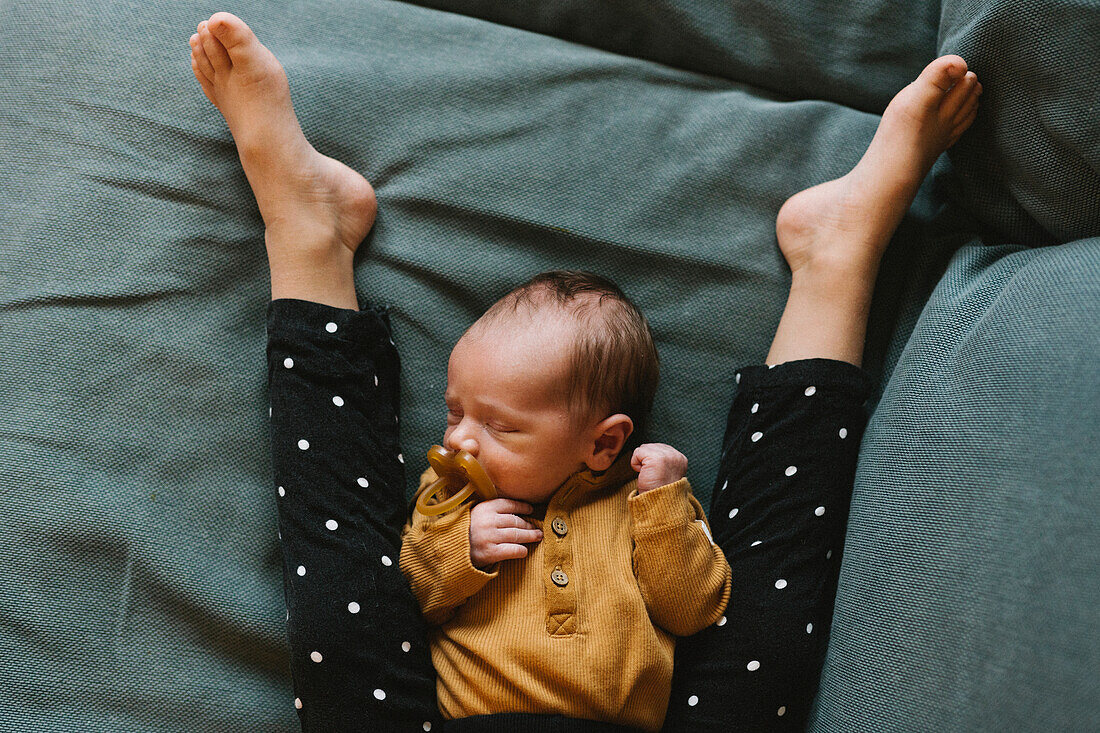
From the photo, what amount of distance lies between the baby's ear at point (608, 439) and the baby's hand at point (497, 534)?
11 cm

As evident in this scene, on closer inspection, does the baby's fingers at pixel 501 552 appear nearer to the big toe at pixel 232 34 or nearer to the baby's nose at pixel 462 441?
the baby's nose at pixel 462 441

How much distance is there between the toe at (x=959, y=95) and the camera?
0.96 metres

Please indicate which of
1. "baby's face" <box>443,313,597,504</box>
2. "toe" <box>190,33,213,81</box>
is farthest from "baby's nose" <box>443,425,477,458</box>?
"toe" <box>190,33,213,81</box>

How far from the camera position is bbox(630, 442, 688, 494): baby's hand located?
37.7 inches

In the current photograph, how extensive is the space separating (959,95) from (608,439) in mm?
597

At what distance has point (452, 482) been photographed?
983mm

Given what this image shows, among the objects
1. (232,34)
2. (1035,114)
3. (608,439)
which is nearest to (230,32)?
(232,34)

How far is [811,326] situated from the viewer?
3.41ft

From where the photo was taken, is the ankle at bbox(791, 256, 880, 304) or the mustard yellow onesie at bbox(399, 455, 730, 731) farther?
the ankle at bbox(791, 256, 880, 304)

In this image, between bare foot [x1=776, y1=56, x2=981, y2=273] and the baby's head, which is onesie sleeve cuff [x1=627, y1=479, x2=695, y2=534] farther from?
bare foot [x1=776, y1=56, x2=981, y2=273]

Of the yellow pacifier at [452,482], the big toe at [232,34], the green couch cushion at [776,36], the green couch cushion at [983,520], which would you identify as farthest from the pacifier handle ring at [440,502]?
the green couch cushion at [776,36]

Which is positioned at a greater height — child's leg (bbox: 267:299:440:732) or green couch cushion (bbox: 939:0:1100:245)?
green couch cushion (bbox: 939:0:1100:245)

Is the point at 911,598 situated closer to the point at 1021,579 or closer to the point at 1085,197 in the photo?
the point at 1021,579

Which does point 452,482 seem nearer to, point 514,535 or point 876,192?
point 514,535
